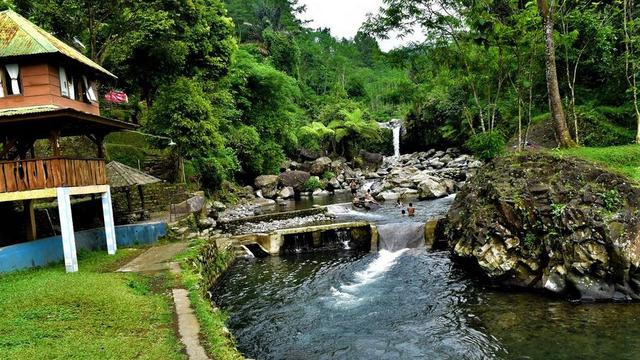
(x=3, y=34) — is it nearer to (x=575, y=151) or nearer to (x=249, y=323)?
(x=249, y=323)

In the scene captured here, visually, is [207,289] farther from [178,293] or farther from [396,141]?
[396,141]

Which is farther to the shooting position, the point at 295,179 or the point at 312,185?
the point at 295,179

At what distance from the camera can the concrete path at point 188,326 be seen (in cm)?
691

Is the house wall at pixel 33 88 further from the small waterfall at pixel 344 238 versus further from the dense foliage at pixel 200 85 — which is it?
the small waterfall at pixel 344 238

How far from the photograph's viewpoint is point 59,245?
14109 millimetres

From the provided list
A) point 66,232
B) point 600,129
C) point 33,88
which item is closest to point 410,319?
point 66,232

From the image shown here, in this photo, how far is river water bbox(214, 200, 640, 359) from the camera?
8.80 m

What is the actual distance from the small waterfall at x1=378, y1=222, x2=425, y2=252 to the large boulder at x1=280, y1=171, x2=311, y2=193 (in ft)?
58.8

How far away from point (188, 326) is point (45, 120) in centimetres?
846

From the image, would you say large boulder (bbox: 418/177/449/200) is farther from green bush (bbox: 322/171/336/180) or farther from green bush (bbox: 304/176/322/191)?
green bush (bbox: 322/171/336/180)

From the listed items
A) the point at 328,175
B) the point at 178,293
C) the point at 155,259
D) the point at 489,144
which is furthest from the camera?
the point at 328,175

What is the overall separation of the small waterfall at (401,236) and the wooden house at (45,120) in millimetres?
11271

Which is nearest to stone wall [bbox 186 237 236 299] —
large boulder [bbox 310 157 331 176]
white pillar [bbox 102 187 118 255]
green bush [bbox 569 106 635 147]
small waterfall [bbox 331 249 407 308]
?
white pillar [bbox 102 187 118 255]

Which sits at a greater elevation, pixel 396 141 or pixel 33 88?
pixel 33 88
